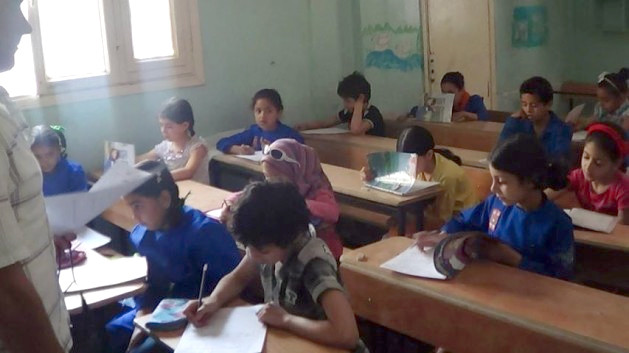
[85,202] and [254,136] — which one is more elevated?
[85,202]

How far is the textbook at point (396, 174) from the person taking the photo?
3.30 metres

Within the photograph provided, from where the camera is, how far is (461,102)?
5.25 m

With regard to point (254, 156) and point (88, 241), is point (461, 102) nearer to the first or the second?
point (254, 156)

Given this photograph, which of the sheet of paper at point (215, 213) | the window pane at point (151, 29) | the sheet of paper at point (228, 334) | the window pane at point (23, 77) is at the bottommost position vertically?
the sheet of paper at point (228, 334)

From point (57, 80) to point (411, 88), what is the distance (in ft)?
9.03

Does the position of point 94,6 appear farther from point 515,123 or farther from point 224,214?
point 515,123

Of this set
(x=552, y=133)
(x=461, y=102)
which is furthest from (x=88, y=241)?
(x=461, y=102)

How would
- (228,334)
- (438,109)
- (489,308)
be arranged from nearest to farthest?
(228,334)
(489,308)
(438,109)

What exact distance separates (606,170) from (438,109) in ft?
6.32

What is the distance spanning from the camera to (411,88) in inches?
226

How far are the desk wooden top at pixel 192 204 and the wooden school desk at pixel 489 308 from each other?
1.07 meters

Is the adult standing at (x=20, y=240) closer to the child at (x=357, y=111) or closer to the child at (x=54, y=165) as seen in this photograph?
the child at (x=54, y=165)

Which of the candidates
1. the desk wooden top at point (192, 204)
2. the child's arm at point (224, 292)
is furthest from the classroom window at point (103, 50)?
the child's arm at point (224, 292)

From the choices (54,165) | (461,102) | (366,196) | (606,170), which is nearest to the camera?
(606,170)
